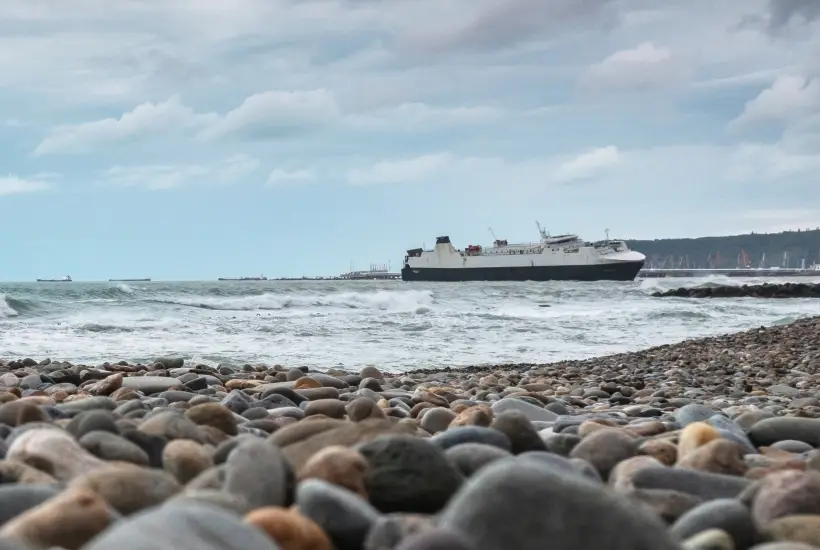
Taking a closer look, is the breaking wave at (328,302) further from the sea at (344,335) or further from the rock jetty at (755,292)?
the rock jetty at (755,292)

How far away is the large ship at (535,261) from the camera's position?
1866 inches

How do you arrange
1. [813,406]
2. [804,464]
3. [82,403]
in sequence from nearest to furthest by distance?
[804,464]
[82,403]
[813,406]

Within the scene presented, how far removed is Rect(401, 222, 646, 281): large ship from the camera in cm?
4741

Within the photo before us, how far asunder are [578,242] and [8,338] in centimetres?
4258

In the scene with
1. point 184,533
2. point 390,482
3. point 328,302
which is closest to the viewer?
point 184,533

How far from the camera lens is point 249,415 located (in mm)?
2836

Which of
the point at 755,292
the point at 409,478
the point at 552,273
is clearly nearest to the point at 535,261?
the point at 552,273

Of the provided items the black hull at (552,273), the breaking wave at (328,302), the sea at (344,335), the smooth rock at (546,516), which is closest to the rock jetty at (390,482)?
the smooth rock at (546,516)

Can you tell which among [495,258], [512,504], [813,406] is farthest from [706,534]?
[495,258]

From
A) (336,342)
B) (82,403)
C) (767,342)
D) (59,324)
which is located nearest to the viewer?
(82,403)

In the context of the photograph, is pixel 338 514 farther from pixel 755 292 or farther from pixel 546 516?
pixel 755 292

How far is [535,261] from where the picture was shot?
1884 inches

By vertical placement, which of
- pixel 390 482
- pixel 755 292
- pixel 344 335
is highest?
pixel 390 482

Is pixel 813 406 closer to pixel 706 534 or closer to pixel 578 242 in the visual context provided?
pixel 706 534
